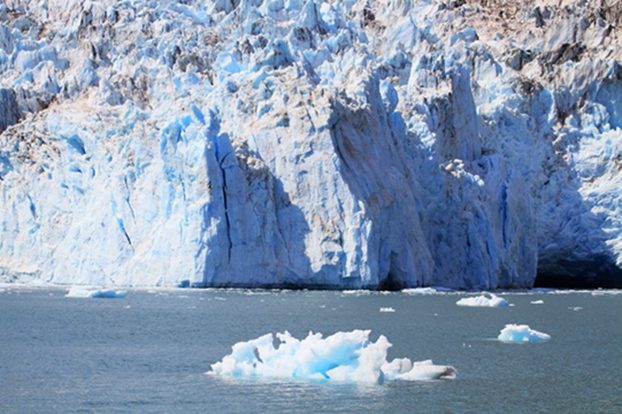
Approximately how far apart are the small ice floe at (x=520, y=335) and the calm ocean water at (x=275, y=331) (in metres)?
0.35

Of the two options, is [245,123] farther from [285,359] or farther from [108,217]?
[285,359]

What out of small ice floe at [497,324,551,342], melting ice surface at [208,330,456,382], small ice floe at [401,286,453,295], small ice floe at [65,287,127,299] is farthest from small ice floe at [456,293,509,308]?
melting ice surface at [208,330,456,382]

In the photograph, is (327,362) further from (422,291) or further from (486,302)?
(422,291)

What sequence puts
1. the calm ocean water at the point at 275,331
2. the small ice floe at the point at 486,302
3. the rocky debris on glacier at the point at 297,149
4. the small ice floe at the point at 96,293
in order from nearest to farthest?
the calm ocean water at the point at 275,331
the small ice floe at the point at 486,302
the small ice floe at the point at 96,293
the rocky debris on glacier at the point at 297,149

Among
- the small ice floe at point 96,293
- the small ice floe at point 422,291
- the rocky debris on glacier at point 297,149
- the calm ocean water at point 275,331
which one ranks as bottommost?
the calm ocean water at point 275,331

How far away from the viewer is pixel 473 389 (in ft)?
43.1

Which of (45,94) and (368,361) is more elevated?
(45,94)

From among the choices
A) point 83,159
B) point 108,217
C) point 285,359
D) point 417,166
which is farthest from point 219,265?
point 285,359

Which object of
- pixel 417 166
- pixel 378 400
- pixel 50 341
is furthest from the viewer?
pixel 417 166

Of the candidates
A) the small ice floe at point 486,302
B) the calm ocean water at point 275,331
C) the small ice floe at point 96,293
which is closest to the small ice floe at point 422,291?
the small ice floe at point 486,302

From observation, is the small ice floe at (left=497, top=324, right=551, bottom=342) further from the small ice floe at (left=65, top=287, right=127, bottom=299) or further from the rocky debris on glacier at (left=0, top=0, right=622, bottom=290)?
the small ice floe at (left=65, top=287, right=127, bottom=299)

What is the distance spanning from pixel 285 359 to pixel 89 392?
3216mm

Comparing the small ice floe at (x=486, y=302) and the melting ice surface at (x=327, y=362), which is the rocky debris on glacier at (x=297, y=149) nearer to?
the small ice floe at (x=486, y=302)

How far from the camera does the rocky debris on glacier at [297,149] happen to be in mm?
34531
